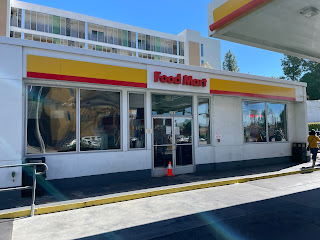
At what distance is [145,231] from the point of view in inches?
182

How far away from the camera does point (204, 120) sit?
11.0 metres

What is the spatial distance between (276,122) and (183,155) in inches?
260

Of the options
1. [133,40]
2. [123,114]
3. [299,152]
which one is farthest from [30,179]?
[133,40]

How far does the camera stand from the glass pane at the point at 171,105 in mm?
9828

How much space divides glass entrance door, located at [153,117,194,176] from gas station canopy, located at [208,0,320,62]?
4.25 m

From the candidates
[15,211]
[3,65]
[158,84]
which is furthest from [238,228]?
[3,65]

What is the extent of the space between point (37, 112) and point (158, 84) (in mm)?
4399

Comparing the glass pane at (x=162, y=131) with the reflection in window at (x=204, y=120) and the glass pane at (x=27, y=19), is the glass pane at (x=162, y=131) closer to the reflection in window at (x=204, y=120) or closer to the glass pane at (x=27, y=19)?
the reflection in window at (x=204, y=120)

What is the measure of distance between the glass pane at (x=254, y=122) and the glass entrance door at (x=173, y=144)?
3.58m

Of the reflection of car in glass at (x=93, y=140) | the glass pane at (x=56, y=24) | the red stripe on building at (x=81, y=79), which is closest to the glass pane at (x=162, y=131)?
the red stripe on building at (x=81, y=79)

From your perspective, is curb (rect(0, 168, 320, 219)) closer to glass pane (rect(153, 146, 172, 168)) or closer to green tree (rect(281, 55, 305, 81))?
glass pane (rect(153, 146, 172, 168))

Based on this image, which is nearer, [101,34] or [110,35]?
[101,34]

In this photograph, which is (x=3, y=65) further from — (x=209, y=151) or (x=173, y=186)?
(x=209, y=151)

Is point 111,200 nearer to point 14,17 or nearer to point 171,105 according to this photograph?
point 171,105
